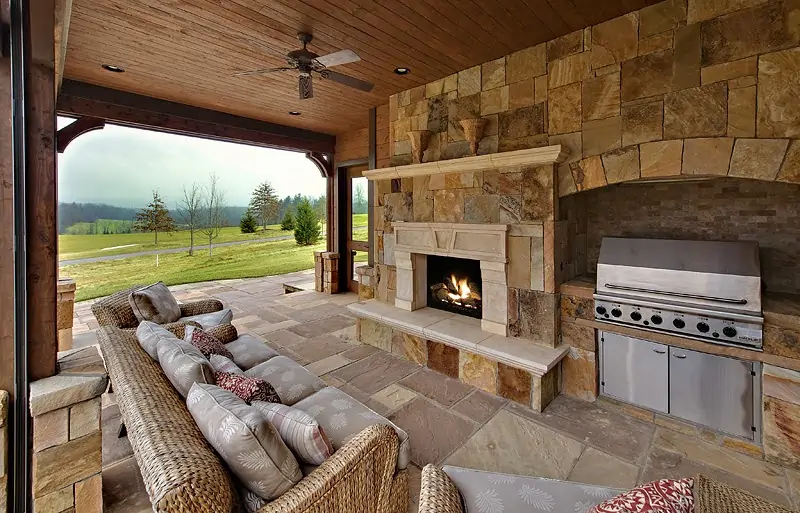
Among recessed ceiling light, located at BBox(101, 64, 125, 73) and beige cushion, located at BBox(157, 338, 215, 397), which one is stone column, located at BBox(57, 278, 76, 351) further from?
beige cushion, located at BBox(157, 338, 215, 397)

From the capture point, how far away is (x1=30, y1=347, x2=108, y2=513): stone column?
57.1 inches

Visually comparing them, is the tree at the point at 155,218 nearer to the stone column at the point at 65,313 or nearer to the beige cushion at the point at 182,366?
the stone column at the point at 65,313

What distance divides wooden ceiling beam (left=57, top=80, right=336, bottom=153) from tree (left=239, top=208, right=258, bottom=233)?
3.84 m

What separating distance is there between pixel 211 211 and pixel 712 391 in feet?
30.7

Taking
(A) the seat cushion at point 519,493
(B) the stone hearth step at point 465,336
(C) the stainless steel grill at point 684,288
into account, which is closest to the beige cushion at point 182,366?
(A) the seat cushion at point 519,493

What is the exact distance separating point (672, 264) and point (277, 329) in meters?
4.29

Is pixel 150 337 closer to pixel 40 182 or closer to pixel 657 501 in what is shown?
pixel 40 182

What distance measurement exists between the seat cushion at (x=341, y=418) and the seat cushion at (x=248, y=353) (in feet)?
2.63

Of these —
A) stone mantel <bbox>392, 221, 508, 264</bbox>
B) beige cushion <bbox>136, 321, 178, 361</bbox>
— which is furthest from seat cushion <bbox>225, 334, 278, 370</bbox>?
stone mantel <bbox>392, 221, 508, 264</bbox>

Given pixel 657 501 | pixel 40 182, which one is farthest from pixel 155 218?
pixel 657 501

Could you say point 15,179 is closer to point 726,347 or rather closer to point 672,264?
point 672,264

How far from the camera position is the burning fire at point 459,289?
383cm

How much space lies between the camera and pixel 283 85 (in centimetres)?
423

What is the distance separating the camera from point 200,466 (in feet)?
3.73
